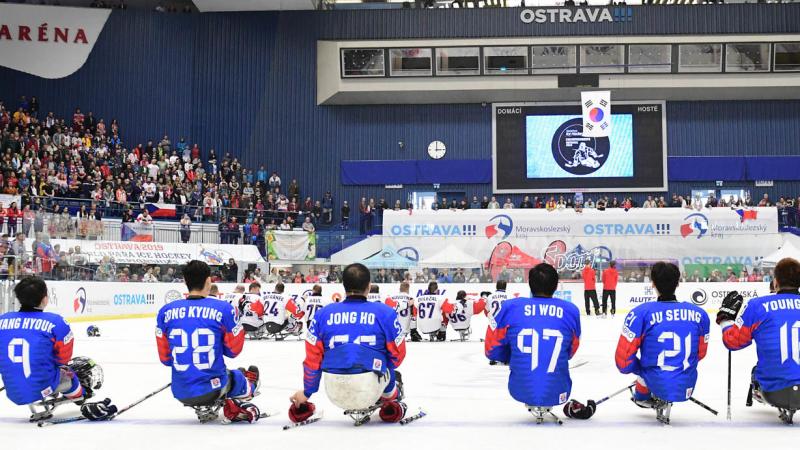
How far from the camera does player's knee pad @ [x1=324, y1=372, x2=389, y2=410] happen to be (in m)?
7.53

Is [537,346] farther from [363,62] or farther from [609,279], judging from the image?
[363,62]

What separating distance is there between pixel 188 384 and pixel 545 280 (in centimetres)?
317

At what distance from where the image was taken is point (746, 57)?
139 ft

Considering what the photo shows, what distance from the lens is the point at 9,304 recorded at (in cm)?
2141

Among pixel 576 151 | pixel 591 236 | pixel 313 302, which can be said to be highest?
pixel 576 151

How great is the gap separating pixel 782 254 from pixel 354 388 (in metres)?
27.4

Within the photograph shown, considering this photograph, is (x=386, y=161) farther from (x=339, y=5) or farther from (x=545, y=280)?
(x=545, y=280)

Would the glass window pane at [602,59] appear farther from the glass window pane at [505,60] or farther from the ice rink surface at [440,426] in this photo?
the ice rink surface at [440,426]

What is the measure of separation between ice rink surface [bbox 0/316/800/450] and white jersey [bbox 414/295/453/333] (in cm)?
736

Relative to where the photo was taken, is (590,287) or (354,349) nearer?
(354,349)

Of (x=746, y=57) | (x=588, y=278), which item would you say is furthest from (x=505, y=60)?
(x=588, y=278)

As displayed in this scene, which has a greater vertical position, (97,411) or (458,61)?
(458,61)

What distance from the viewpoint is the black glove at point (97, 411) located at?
809cm

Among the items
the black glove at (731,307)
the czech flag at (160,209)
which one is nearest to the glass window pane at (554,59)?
the czech flag at (160,209)
